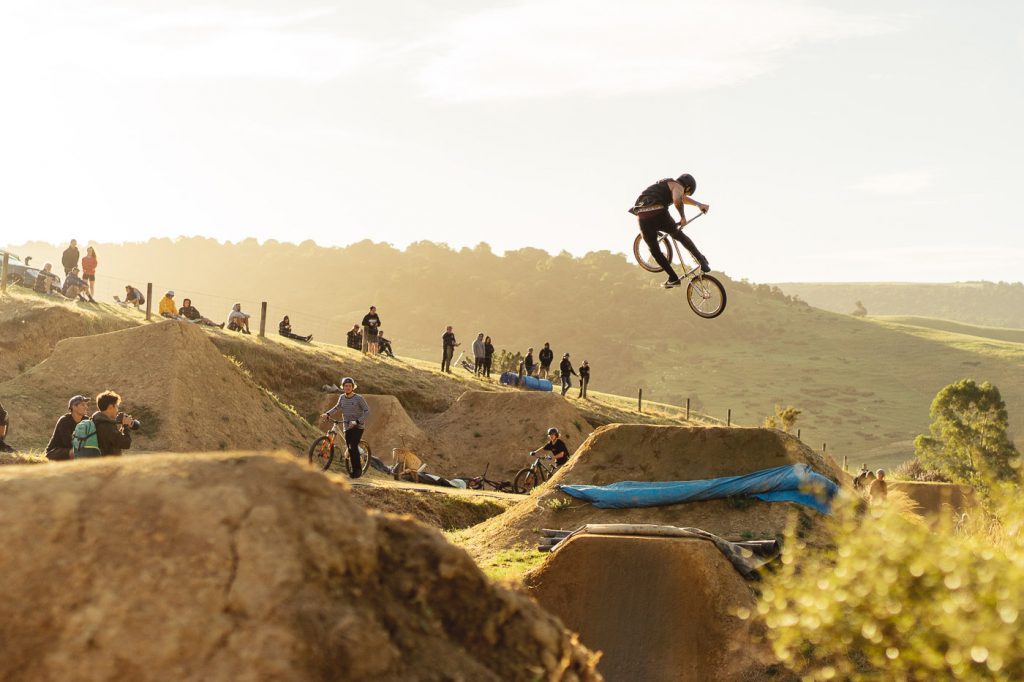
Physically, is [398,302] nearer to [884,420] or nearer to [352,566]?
A: [884,420]

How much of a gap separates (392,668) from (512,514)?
13501 millimetres

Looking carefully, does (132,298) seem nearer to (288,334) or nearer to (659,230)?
(288,334)

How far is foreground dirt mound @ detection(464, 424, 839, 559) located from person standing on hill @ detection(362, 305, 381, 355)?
76.7 feet

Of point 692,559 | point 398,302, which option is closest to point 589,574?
point 692,559

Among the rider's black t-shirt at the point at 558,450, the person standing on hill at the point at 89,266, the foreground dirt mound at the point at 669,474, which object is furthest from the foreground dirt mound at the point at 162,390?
the person standing on hill at the point at 89,266

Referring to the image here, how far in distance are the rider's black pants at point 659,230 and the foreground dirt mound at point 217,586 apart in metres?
10.1

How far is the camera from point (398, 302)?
14075 cm

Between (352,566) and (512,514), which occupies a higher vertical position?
(352,566)

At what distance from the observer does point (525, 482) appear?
1032 inches

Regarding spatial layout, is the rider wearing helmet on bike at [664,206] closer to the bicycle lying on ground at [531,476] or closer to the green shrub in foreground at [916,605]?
the green shrub in foreground at [916,605]

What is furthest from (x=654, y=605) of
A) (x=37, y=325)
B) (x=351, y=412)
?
(x=37, y=325)

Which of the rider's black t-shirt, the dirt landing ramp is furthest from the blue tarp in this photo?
the rider's black t-shirt

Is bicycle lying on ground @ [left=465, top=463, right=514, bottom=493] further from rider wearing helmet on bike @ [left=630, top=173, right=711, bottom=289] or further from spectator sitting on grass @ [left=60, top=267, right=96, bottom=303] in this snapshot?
spectator sitting on grass @ [left=60, top=267, right=96, bottom=303]

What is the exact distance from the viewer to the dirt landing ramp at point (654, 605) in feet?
40.7
